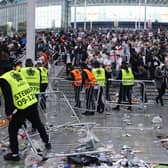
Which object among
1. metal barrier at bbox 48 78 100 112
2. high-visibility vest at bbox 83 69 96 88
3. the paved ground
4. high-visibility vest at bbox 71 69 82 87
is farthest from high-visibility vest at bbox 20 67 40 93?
high-visibility vest at bbox 71 69 82 87

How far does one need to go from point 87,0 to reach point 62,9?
445 inches

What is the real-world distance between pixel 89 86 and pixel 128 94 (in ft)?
6.29

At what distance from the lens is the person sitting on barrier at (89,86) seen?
17.6 metres

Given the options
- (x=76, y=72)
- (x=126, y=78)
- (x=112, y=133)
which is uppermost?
(x=76, y=72)

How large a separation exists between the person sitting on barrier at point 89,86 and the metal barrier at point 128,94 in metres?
1.32

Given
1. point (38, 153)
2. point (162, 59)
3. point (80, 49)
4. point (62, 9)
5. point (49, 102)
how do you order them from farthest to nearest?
1. point (62, 9)
2. point (80, 49)
3. point (162, 59)
4. point (49, 102)
5. point (38, 153)

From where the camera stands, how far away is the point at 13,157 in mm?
10219

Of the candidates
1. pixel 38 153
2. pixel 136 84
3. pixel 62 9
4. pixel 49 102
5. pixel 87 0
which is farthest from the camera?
pixel 87 0

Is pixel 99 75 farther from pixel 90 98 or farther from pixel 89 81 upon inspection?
pixel 90 98

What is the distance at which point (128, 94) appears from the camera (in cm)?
1902

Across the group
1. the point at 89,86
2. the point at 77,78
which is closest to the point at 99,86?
the point at 89,86

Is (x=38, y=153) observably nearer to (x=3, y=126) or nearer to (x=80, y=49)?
(x=3, y=126)

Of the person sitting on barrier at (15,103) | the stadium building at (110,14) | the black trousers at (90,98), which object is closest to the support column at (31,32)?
the black trousers at (90,98)

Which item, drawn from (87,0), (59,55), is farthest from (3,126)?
(87,0)
